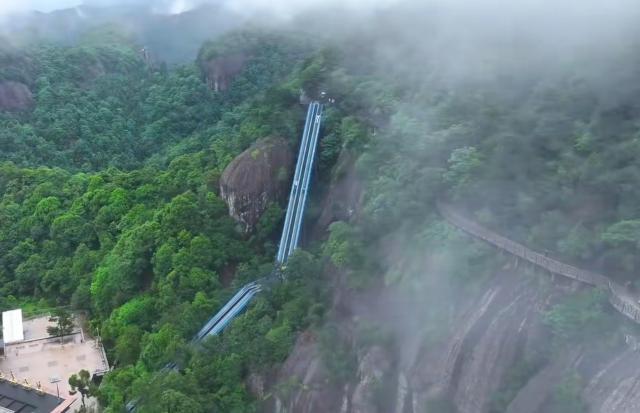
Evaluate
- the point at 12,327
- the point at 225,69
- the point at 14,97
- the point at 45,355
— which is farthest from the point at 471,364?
the point at 14,97

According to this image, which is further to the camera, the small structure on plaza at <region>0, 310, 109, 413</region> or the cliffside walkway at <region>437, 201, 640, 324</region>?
the small structure on plaza at <region>0, 310, 109, 413</region>

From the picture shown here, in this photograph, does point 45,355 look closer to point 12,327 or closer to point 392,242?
point 12,327

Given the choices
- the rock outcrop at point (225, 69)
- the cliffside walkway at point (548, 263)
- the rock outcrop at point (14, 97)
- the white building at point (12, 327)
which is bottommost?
the white building at point (12, 327)

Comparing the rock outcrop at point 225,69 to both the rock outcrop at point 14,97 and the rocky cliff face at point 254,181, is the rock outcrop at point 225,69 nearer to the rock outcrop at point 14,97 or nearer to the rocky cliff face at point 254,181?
the rock outcrop at point 14,97

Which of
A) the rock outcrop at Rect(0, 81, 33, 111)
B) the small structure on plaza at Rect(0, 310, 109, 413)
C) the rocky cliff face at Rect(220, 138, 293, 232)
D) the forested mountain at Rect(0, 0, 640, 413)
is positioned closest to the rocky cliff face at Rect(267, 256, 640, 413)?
the forested mountain at Rect(0, 0, 640, 413)

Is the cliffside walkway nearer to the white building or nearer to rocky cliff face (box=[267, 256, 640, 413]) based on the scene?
rocky cliff face (box=[267, 256, 640, 413])

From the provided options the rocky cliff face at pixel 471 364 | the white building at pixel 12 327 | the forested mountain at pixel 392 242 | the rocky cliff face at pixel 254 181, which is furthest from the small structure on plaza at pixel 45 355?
the rocky cliff face at pixel 471 364
